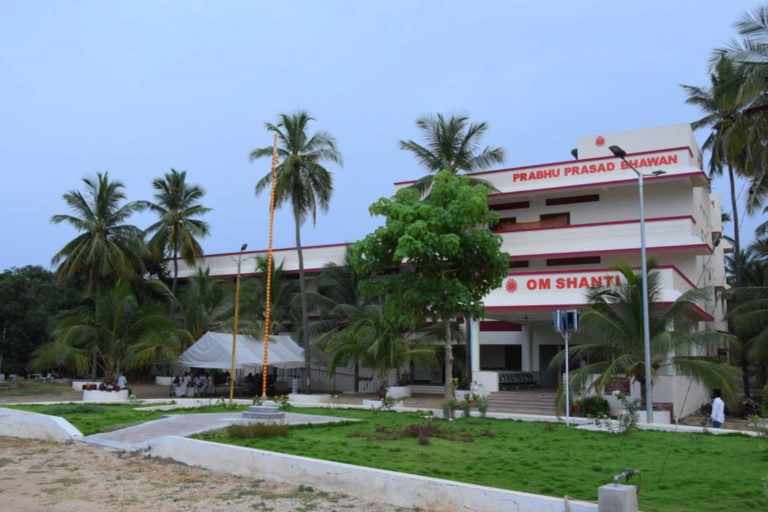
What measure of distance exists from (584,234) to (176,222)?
22761 mm

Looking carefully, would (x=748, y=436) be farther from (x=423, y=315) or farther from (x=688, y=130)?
(x=688, y=130)

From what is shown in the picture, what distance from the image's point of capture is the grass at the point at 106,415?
1617 cm

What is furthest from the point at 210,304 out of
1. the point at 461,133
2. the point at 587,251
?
the point at 587,251

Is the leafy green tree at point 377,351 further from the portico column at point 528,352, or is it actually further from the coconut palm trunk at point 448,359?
the coconut palm trunk at point 448,359

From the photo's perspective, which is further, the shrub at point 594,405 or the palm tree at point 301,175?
the palm tree at point 301,175

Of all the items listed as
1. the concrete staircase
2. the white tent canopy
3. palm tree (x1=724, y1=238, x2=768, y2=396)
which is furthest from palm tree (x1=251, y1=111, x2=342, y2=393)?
palm tree (x1=724, y1=238, x2=768, y2=396)

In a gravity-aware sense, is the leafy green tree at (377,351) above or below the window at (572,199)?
below

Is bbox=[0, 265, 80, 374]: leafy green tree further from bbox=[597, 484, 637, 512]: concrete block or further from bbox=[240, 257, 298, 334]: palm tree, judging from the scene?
bbox=[597, 484, 637, 512]: concrete block

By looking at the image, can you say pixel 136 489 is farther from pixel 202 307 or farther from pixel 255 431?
pixel 202 307

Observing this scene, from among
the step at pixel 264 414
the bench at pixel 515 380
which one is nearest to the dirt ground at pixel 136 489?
the step at pixel 264 414

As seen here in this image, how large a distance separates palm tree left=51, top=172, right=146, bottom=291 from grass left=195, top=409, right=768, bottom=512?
2402cm

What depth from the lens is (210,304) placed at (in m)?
33.3

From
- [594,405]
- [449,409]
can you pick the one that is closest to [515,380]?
[594,405]

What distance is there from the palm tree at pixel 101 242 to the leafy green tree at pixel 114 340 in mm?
6963
